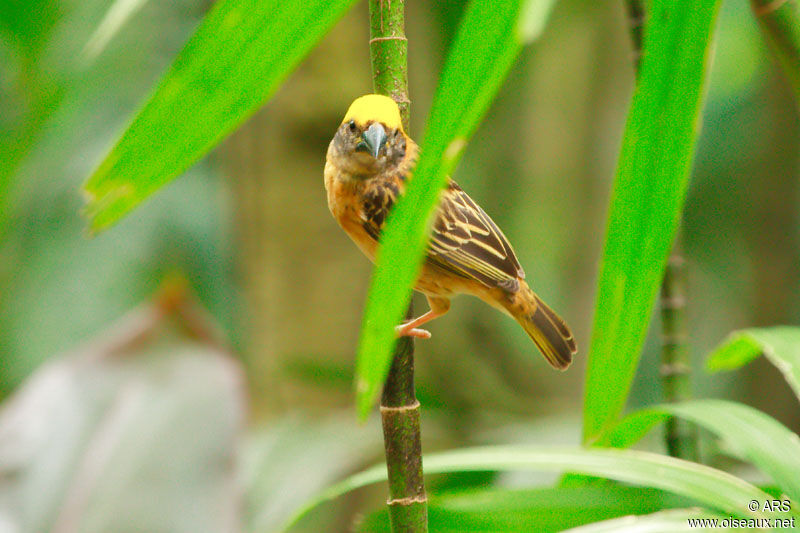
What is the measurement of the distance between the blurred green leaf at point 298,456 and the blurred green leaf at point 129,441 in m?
0.68

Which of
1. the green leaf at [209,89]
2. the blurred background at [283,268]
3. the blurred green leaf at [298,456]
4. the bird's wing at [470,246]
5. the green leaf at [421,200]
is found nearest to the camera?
the green leaf at [421,200]

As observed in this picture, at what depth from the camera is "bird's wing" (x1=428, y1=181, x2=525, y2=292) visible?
3.98ft

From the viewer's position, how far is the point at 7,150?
332 centimetres

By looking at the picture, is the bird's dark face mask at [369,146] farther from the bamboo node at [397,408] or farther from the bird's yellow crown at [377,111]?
the bamboo node at [397,408]

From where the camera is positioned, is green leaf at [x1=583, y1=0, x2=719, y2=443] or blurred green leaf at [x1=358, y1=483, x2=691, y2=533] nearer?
green leaf at [x1=583, y1=0, x2=719, y2=443]

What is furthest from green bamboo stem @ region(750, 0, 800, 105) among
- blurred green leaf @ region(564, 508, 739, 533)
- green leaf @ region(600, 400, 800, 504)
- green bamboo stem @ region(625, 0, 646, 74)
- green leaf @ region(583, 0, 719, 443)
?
blurred green leaf @ region(564, 508, 739, 533)

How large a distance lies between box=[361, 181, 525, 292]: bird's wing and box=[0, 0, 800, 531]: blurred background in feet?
2.83

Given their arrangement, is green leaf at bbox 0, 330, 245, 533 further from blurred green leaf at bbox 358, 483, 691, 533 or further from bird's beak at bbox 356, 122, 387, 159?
bird's beak at bbox 356, 122, 387, 159

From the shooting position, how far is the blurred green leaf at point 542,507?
3.60 ft

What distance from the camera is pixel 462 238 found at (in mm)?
1228

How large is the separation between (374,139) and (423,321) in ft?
0.98

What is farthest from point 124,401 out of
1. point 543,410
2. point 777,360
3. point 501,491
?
point 543,410

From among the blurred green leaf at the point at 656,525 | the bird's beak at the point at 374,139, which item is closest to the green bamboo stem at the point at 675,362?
the blurred green leaf at the point at 656,525

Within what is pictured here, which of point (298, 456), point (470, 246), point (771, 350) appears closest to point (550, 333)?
point (470, 246)
